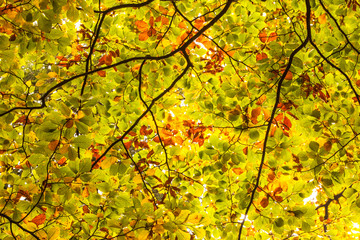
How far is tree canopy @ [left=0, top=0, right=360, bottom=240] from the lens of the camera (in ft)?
6.07

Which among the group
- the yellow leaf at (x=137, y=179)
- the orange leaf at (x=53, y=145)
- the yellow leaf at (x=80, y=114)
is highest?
the yellow leaf at (x=137, y=179)

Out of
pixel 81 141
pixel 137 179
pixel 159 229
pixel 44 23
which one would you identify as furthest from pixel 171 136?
pixel 44 23

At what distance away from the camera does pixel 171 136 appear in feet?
9.02

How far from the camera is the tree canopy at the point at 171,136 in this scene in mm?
1850

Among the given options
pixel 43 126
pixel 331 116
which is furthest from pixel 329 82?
pixel 43 126

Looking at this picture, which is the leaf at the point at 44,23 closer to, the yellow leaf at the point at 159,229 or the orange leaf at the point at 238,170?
the yellow leaf at the point at 159,229

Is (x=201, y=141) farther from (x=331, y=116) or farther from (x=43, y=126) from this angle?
(x=43, y=126)

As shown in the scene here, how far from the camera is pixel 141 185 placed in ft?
7.64

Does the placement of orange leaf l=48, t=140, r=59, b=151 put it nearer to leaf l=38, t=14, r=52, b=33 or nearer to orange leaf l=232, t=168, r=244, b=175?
leaf l=38, t=14, r=52, b=33

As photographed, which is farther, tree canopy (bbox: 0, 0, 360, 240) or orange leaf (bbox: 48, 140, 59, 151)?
tree canopy (bbox: 0, 0, 360, 240)

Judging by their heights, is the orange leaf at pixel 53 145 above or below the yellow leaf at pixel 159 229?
above

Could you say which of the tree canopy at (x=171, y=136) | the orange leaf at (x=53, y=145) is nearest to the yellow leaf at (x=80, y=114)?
the tree canopy at (x=171, y=136)

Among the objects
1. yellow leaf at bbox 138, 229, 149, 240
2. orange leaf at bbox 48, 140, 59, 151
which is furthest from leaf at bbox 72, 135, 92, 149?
yellow leaf at bbox 138, 229, 149, 240

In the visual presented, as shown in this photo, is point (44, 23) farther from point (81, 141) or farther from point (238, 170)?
point (238, 170)
